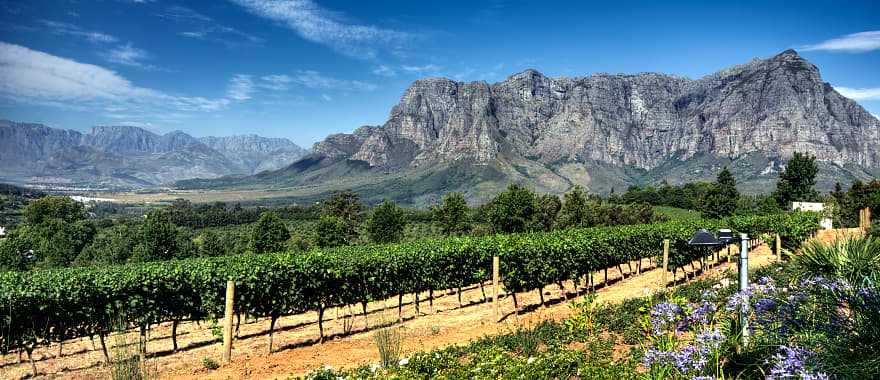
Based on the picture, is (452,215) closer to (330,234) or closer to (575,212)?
(575,212)

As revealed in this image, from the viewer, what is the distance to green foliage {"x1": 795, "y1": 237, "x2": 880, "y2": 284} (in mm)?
4914

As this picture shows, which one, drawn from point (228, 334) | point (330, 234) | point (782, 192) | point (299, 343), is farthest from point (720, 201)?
point (228, 334)

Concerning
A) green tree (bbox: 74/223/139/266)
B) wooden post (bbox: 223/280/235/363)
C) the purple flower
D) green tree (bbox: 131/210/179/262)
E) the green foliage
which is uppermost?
the green foliage

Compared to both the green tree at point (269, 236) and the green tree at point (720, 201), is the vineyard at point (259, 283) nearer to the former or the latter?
the green tree at point (269, 236)

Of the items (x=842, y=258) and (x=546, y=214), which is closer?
(x=842, y=258)

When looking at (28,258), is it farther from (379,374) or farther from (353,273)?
(379,374)

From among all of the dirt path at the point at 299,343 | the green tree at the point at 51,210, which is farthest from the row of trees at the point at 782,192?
the green tree at the point at 51,210

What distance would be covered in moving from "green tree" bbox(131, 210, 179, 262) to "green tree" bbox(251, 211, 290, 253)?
1217 centimetres

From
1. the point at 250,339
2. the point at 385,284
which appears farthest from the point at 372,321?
the point at 250,339

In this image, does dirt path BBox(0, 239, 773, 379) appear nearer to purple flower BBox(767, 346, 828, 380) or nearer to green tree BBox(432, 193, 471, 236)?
purple flower BBox(767, 346, 828, 380)

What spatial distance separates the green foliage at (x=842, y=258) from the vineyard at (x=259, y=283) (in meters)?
Answer: 11.5

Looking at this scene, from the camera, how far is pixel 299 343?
548 inches

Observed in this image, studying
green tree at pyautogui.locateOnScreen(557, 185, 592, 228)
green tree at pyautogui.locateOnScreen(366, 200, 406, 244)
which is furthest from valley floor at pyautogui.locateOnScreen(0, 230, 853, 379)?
green tree at pyautogui.locateOnScreen(557, 185, 592, 228)

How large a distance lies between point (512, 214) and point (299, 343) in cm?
5097
